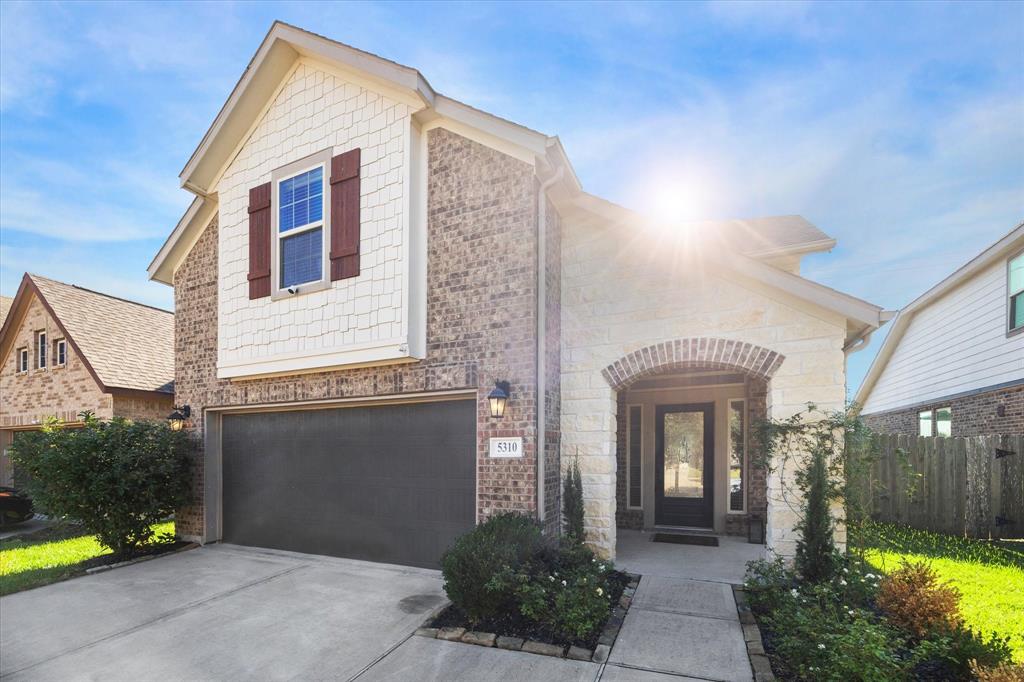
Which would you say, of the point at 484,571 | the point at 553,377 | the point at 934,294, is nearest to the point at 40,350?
the point at 553,377

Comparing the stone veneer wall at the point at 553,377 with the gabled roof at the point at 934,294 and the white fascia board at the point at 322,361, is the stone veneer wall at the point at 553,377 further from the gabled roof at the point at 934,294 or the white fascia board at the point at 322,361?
the gabled roof at the point at 934,294

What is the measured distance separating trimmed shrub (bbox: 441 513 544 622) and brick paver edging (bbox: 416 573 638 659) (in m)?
0.26

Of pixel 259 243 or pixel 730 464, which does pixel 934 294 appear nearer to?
pixel 730 464

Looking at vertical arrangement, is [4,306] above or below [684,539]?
above

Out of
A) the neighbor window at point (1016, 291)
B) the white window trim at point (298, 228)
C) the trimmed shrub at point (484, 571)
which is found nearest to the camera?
the trimmed shrub at point (484, 571)

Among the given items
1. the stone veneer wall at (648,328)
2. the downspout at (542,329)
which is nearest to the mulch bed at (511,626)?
the downspout at (542,329)

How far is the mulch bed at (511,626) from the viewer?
4520 mm

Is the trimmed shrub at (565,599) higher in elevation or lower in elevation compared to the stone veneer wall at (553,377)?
lower

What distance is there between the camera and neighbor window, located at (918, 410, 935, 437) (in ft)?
45.3

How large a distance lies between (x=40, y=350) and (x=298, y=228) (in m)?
12.0

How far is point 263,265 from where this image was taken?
8.19m

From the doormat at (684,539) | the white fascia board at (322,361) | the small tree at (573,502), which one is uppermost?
the white fascia board at (322,361)

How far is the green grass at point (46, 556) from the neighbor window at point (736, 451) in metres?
10.3

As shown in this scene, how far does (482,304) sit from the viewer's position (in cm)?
655
